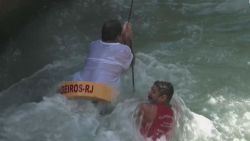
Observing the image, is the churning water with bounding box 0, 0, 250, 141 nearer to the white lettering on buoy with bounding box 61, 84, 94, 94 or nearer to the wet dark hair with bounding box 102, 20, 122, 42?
the white lettering on buoy with bounding box 61, 84, 94, 94

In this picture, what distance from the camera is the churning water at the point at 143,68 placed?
619 centimetres

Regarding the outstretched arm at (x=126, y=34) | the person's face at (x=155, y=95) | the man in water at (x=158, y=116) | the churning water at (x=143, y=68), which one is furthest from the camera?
the outstretched arm at (x=126, y=34)

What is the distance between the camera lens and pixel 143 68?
7.59 metres

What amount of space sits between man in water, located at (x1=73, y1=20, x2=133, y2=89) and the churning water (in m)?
0.31

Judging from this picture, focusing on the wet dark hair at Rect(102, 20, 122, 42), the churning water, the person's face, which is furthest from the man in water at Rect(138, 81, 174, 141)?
the wet dark hair at Rect(102, 20, 122, 42)

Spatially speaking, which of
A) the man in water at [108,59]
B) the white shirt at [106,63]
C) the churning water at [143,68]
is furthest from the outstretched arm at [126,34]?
the churning water at [143,68]

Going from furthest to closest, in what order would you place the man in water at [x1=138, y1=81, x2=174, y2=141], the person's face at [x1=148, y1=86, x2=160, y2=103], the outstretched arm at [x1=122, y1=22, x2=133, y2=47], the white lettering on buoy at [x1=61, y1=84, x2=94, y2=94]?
the outstretched arm at [x1=122, y1=22, x2=133, y2=47] → the white lettering on buoy at [x1=61, y1=84, x2=94, y2=94] → the person's face at [x1=148, y1=86, x2=160, y2=103] → the man in water at [x1=138, y1=81, x2=174, y2=141]

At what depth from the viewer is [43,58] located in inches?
314

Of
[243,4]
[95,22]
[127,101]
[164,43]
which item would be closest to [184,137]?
[127,101]

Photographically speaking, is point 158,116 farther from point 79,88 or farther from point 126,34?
point 126,34

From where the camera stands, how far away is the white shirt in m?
6.24

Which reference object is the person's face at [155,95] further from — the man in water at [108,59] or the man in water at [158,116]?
the man in water at [108,59]

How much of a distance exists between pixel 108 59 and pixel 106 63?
0.20 feet

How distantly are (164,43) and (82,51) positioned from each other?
119 cm
